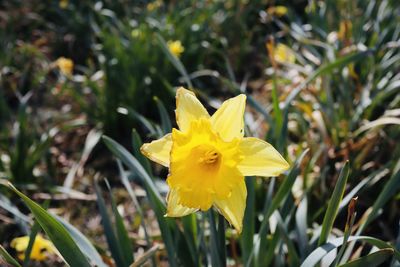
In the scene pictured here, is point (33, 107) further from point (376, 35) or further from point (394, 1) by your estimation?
point (394, 1)

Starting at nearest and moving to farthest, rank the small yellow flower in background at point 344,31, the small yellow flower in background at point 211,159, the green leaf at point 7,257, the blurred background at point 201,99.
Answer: the small yellow flower in background at point 211,159
the green leaf at point 7,257
the blurred background at point 201,99
the small yellow flower in background at point 344,31

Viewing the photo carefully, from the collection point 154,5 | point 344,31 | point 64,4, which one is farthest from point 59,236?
point 64,4

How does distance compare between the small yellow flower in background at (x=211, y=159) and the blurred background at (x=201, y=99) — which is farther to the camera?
the blurred background at (x=201, y=99)

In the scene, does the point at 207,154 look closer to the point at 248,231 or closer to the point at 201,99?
the point at 248,231

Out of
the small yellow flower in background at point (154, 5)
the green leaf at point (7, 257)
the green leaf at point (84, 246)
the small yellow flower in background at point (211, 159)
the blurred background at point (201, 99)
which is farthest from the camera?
the small yellow flower in background at point (154, 5)

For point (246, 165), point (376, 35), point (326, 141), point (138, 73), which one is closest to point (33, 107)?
point (138, 73)

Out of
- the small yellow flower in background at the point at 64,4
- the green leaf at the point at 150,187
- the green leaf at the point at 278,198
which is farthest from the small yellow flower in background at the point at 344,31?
the small yellow flower in background at the point at 64,4

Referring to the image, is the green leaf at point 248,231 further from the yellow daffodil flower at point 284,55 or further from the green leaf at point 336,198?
the yellow daffodil flower at point 284,55

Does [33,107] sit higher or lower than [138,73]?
lower
